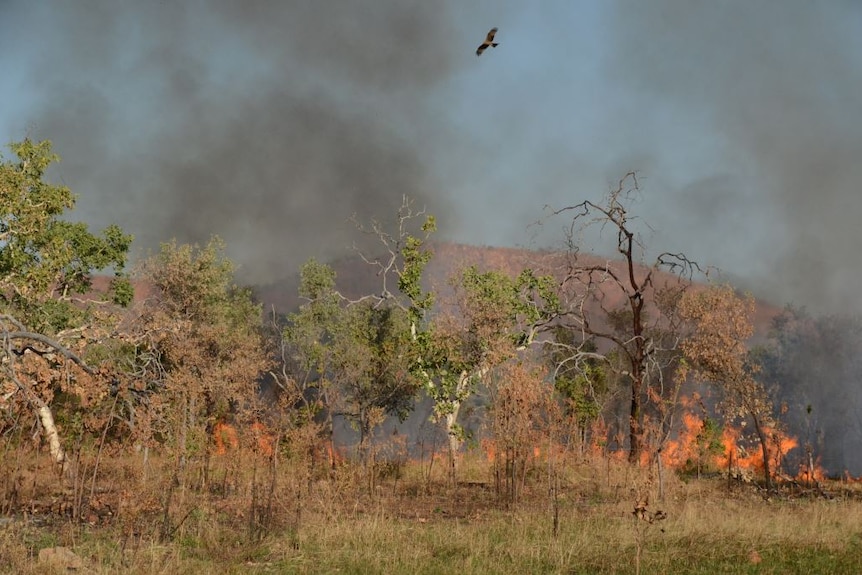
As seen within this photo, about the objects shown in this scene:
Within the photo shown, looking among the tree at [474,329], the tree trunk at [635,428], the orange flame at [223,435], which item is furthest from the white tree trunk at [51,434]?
the tree trunk at [635,428]

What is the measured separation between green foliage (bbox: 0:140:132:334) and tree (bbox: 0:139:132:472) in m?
0.04

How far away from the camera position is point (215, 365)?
3572cm

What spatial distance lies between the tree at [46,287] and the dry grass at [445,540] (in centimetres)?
329

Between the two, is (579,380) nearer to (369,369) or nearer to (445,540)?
(369,369)

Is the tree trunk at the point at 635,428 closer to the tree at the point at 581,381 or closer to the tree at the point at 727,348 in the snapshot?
the tree at the point at 581,381

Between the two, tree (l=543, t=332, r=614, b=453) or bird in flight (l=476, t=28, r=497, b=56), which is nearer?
bird in flight (l=476, t=28, r=497, b=56)

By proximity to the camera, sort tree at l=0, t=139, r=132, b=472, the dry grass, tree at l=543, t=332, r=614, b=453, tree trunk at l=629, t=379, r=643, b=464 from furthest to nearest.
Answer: tree at l=543, t=332, r=614, b=453
tree trunk at l=629, t=379, r=643, b=464
tree at l=0, t=139, r=132, b=472
the dry grass

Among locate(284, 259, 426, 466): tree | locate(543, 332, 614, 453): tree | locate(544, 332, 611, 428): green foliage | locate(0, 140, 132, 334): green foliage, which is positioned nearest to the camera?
locate(0, 140, 132, 334): green foliage

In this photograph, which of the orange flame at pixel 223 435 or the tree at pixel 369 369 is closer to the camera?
the tree at pixel 369 369

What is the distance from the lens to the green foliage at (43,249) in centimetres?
2367

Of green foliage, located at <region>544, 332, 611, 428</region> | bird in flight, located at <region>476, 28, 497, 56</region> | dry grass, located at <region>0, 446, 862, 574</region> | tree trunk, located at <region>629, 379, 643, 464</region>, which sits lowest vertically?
dry grass, located at <region>0, 446, 862, 574</region>

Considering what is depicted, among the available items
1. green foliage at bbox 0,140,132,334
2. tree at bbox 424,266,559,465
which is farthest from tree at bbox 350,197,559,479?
green foliage at bbox 0,140,132,334

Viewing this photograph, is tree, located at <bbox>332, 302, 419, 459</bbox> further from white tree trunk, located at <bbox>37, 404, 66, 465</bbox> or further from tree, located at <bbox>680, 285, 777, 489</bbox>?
tree, located at <bbox>680, 285, 777, 489</bbox>

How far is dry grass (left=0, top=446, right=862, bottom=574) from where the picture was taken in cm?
1240
